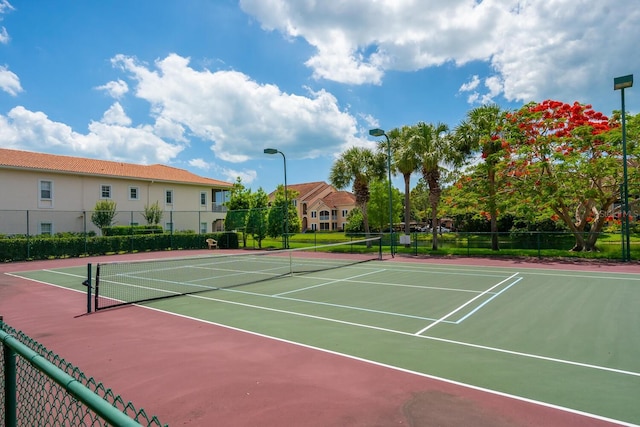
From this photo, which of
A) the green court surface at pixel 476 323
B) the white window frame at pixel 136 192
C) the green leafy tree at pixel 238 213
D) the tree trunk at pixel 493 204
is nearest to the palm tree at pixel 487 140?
the tree trunk at pixel 493 204

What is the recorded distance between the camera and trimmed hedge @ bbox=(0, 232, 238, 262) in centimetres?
2541

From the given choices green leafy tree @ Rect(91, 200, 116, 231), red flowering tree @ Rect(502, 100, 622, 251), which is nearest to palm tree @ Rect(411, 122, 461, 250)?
red flowering tree @ Rect(502, 100, 622, 251)

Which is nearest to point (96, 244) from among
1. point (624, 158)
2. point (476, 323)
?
point (476, 323)

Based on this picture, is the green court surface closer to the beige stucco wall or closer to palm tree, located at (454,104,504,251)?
palm tree, located at (454,104,504,251)

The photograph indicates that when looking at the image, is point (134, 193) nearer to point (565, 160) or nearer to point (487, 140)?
point (487, 140)

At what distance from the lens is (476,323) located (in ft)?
28.2

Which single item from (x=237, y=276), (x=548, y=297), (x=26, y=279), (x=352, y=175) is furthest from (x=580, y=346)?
(x=352, y=175)

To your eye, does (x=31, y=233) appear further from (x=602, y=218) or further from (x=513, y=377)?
(x=602, y=218)

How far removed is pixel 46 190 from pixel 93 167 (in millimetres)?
5202

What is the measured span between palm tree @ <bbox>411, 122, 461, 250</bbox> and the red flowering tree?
3880 millimetres

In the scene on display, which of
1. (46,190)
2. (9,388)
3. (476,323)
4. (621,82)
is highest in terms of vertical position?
(621,82)

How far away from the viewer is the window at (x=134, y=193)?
3859 centimetres

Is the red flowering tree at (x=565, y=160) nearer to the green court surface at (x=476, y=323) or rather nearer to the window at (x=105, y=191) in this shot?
the green court surface at (x=476, y=323)

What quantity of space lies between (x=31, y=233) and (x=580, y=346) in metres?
36.7
